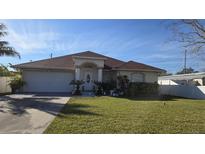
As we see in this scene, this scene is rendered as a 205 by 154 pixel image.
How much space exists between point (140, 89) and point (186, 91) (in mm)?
4992

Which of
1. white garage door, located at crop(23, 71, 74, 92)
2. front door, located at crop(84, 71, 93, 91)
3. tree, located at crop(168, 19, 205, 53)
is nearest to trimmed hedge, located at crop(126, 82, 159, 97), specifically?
front door, located at crop(84, 71, 93, 91)

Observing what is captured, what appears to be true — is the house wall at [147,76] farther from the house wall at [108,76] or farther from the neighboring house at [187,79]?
the neighboring house at [187,79]

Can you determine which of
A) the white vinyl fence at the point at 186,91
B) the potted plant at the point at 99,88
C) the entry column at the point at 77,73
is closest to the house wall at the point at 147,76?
the white vinyl fence at the point at 186,91

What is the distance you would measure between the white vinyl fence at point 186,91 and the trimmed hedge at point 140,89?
3360 mm

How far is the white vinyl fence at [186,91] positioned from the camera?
19547 mm

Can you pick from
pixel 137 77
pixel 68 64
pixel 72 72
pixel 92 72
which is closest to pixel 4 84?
pixel 68 64

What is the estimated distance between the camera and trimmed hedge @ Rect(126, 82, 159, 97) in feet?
62.1

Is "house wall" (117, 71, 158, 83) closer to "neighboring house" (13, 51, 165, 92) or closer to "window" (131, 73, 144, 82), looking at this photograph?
"neighboring house" (13, 51, 165, 92)

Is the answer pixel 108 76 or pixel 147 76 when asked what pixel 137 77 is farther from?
pixel 108 76

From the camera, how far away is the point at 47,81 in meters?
21.1
